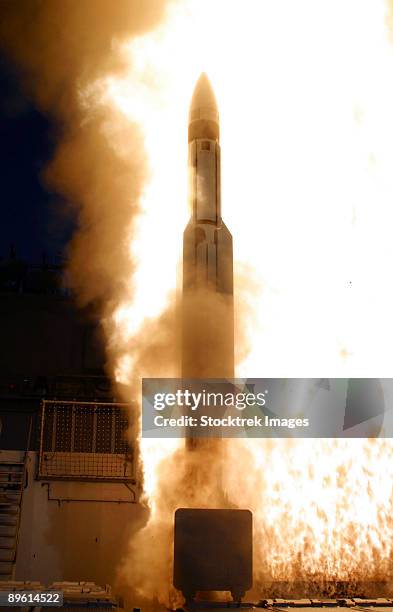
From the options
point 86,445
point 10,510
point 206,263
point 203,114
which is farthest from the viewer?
point 86,445

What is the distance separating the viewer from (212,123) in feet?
59.1

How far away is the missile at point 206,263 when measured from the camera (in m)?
16.4

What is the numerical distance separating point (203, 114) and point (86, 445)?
948 cm

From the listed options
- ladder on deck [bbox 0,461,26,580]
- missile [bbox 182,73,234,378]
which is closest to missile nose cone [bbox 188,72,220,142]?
missile [bbox 182,73,234,378]

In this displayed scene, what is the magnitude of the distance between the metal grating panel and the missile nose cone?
23.9 ft

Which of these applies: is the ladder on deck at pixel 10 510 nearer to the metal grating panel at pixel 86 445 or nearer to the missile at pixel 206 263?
the metal grating panel at pixel 86 445

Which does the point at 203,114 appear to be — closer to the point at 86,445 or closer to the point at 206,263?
the point at 206,263

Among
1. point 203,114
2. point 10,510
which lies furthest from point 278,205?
point 10,510

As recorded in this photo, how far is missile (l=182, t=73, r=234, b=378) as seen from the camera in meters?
16.4

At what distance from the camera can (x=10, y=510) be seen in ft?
58.8

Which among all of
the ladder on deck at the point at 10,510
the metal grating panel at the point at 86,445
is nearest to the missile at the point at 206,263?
the metal grating panel at the point at 86,445

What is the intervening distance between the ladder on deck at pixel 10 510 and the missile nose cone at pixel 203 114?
30.2ft

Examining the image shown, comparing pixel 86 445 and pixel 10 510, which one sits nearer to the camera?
pixel 10 510

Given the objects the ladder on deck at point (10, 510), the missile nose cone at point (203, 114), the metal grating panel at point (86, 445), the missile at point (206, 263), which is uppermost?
the missile nose cone at point (203, 114)
